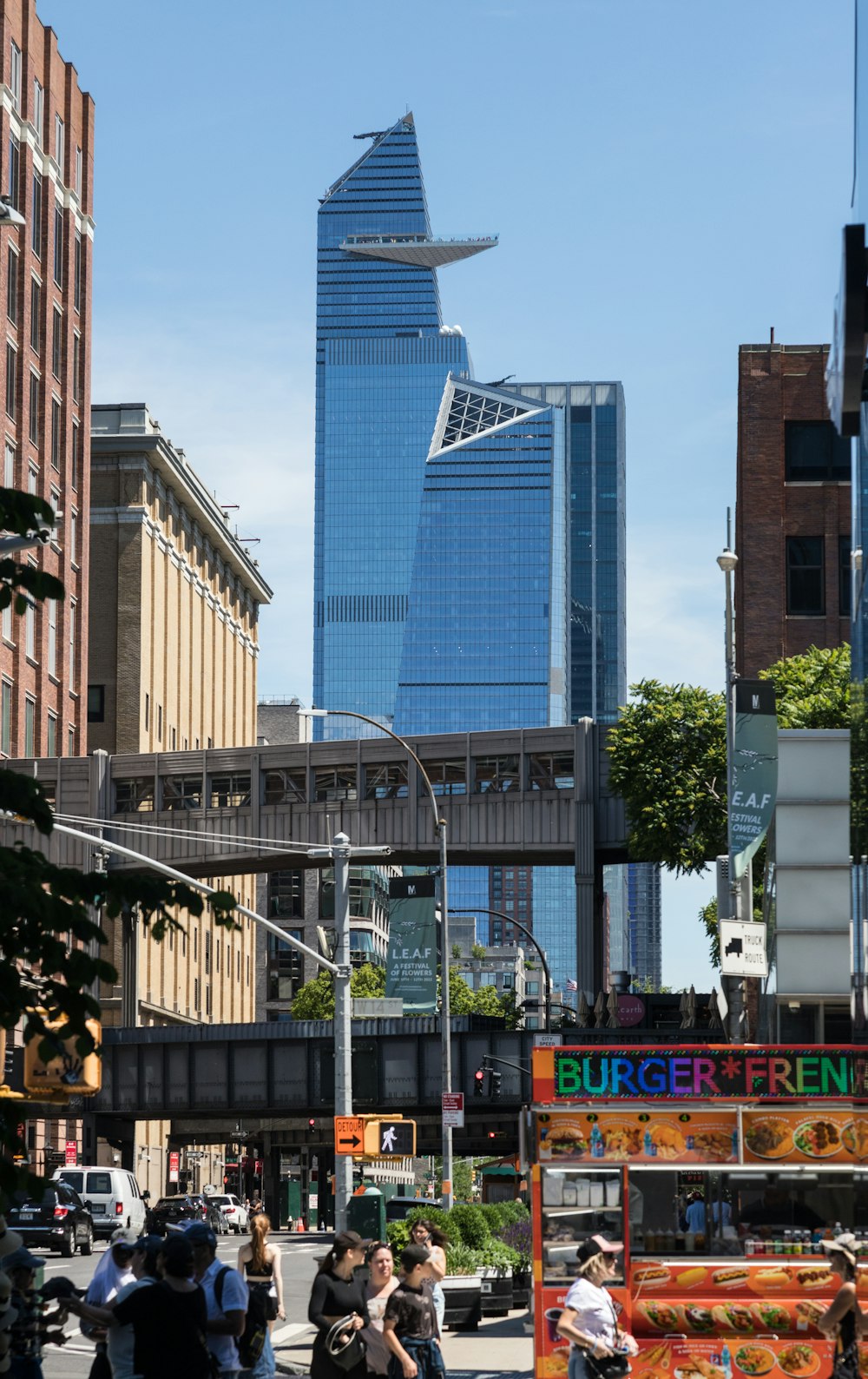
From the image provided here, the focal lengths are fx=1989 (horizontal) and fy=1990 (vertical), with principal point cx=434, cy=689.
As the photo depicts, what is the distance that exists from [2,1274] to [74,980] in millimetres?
3790

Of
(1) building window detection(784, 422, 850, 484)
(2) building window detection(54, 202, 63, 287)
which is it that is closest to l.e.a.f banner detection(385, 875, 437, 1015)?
(1) building window detection(784, 422, 850, 484)

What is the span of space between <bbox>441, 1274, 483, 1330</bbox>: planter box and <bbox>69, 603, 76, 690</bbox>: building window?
2406 inches

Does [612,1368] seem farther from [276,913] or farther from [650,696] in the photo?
[276,913]

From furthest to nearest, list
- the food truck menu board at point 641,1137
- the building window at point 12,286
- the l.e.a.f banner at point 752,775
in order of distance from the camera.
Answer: the building window at point 12,286
the l.e.a.f banner at point 752,775
the food truck menu board at point 641,1137

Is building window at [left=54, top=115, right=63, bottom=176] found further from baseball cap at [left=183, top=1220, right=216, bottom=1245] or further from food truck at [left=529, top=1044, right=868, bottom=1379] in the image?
baseball cap at [left=183, top=1220, right=216, bottom=1245]

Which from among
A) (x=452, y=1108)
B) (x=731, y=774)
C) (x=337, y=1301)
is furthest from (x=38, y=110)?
(x=337, y=1301)

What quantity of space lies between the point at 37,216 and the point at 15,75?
5898mm

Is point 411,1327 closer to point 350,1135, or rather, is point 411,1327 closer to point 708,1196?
point 708,1196

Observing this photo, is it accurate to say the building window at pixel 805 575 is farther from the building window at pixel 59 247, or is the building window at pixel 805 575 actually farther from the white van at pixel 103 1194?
the building window at pixel 59 247

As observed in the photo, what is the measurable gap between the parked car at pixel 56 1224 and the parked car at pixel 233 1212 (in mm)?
21210

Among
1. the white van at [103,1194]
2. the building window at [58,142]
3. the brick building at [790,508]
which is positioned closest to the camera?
the white van at [103,1194]

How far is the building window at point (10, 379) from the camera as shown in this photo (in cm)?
8056

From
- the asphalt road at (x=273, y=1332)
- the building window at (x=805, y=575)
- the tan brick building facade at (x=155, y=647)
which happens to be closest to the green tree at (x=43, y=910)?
→ the asphalt road at (x=273, y=1332)

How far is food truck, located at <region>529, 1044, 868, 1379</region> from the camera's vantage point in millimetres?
18156
